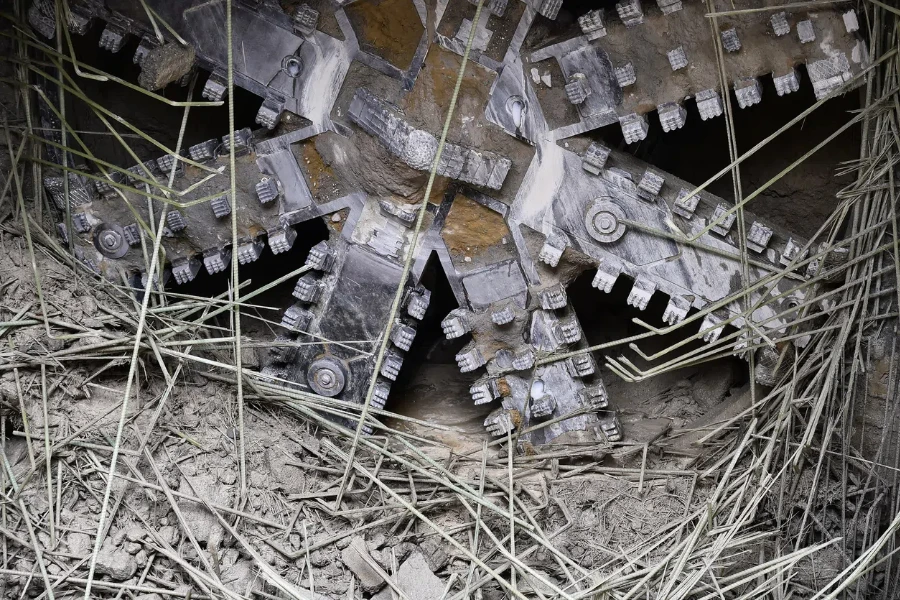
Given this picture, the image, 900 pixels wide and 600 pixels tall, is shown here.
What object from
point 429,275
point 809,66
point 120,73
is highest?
point 809,66

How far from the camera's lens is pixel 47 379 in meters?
3.60

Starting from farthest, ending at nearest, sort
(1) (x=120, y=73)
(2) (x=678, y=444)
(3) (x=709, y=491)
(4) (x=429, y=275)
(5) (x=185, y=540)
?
(4) (x=429, y=275) → (1) (x=120, y=73) → (2) (x=678, y=444) → (3) (x=709, y=491) → (5) (x=185, y=540)

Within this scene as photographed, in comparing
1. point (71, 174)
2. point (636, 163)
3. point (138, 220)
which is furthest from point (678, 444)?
point (71, 174)

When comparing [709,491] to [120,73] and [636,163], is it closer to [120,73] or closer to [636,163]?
[636,163]

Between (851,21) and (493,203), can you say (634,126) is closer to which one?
(493,203)

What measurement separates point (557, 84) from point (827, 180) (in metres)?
1.35

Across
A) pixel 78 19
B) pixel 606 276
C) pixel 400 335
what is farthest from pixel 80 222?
pixel 606 276

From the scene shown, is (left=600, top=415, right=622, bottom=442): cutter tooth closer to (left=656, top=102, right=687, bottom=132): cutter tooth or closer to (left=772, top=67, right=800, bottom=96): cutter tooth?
(left=656, top=102, right=687, bottom=132): cutter tooth

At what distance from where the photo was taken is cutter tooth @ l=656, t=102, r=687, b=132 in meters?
3.76

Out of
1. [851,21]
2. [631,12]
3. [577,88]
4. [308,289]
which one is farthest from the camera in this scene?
[308,289]

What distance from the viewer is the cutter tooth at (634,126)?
3812 mm

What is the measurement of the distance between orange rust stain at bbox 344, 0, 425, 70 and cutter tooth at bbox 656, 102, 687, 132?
1.01 meters

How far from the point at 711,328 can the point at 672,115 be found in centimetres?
84

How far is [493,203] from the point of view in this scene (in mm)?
4043
